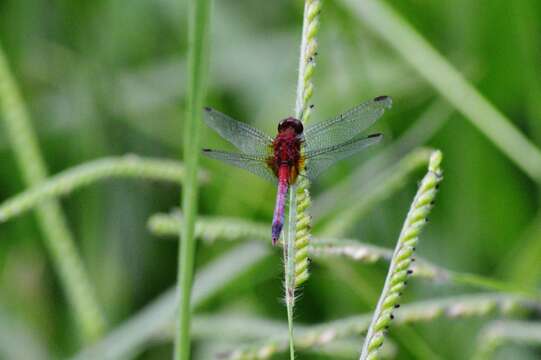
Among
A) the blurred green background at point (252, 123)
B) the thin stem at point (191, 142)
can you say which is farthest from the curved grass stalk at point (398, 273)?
the blurred green background at point (252, 123)

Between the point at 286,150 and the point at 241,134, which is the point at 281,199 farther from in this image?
the point at 241,134

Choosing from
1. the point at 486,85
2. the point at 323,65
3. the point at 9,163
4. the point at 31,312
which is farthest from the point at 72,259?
the point at 486,85

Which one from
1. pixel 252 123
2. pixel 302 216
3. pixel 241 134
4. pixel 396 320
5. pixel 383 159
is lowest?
pixel 302 216

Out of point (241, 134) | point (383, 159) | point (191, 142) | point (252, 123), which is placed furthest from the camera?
point (252, 123)

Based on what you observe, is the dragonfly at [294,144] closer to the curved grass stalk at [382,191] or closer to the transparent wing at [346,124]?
→ the transparent wing at [346,124]

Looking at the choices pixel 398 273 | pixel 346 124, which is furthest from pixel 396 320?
pixel 398 273

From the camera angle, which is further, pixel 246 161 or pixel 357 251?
pixel 246 161

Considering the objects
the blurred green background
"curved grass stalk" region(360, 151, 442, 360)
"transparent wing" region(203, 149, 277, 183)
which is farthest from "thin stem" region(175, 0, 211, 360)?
the blurred green background

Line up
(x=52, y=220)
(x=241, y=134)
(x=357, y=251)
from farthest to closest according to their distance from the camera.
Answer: (x=52, y=220), (x=241, y=134), (x=357, y=251)
